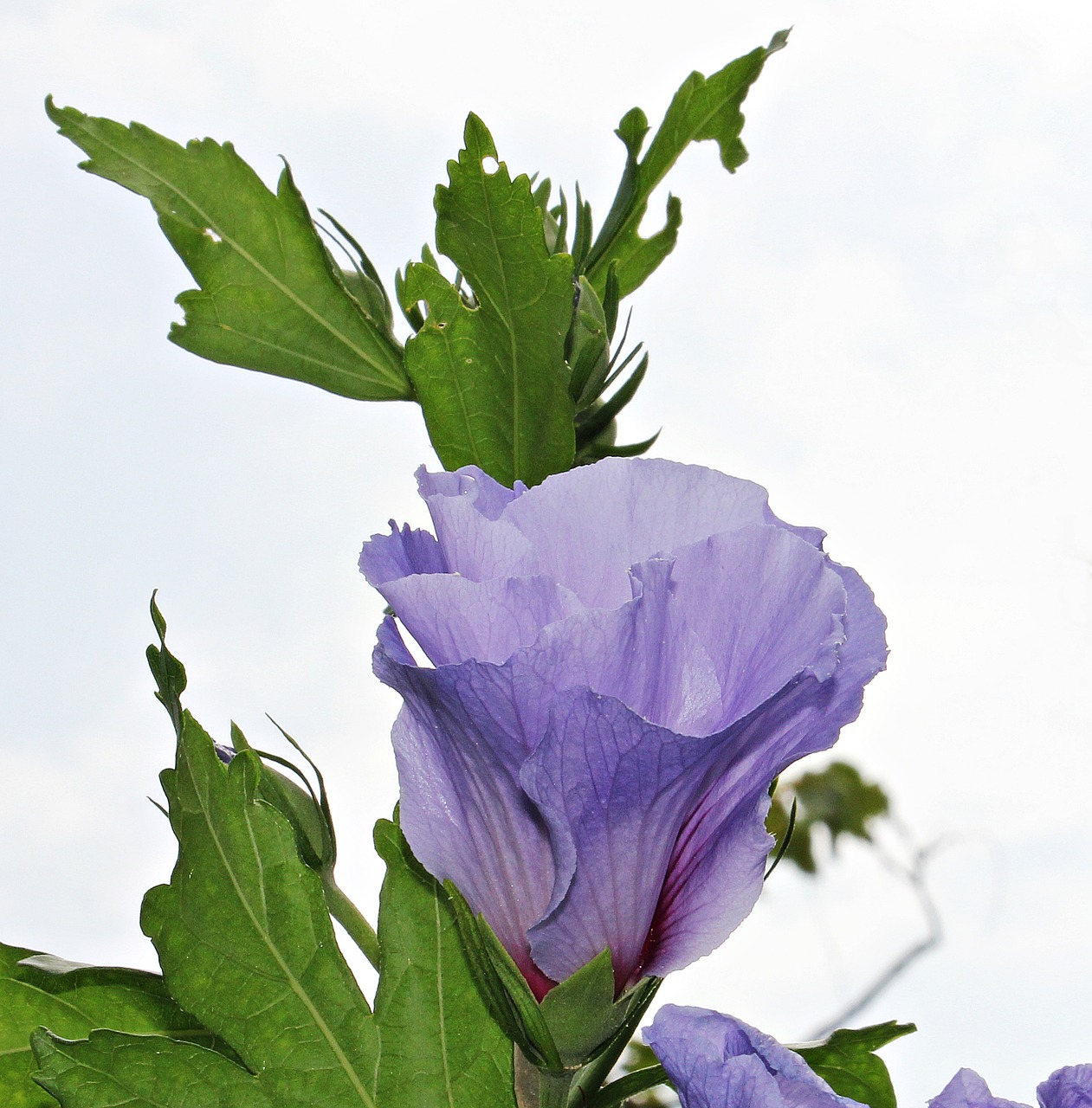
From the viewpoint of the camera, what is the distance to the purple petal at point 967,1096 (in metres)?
0.38

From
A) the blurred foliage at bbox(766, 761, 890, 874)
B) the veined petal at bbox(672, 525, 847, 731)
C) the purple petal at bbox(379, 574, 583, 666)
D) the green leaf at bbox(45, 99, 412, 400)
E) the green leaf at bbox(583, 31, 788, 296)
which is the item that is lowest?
the purple petal at bbox(379, 574, 583, 666)

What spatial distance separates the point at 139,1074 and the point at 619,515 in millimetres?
248

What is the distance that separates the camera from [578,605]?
382 mm

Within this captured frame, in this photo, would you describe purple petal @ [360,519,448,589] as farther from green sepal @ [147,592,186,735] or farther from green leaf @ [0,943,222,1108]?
green leaf @ [0,943,222,1108]

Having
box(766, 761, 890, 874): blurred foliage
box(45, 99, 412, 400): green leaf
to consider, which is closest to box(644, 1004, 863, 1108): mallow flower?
box(45, 99, 412, 400): green leaf

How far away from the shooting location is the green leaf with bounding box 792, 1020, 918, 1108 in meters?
0.55

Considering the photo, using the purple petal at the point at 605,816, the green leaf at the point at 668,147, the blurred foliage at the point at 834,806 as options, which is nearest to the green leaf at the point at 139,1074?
the purple petal at the point at 605,816

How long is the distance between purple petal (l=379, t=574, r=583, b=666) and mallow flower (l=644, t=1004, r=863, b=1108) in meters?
0.12

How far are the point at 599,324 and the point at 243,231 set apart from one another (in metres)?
0.20

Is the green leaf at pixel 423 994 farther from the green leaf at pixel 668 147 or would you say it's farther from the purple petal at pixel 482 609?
the green leaf at pixel 668 147

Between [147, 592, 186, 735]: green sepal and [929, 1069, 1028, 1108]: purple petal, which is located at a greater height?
[147, 592, 186, 735]: green sepal

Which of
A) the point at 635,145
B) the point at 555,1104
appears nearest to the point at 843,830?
the point at 635,145

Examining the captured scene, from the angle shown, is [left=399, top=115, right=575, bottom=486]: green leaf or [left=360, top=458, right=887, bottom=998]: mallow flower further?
[left=399, top=115, right=575, bottom=486]: green leaf

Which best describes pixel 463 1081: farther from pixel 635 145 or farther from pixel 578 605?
pixel 635 145
